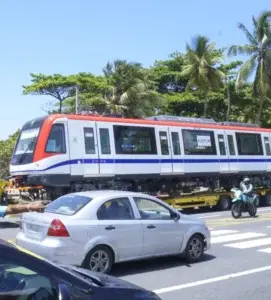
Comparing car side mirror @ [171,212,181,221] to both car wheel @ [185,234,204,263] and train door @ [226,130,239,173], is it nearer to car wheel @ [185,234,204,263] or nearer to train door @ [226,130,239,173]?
car wheel @ [185,234,204,263]

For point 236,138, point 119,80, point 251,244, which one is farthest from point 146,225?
point 119,80

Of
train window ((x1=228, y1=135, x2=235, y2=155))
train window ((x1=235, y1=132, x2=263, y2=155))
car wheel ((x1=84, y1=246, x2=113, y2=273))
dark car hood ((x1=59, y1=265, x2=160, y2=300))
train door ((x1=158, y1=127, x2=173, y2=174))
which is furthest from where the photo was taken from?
train window ((x1=235, y1=132, x2=263, y2=155))

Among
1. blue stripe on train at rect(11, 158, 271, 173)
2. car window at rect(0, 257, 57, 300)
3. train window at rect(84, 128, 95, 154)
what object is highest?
train window at rect(84, 128, 95, 154)

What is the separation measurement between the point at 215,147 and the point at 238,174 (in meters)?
2.02

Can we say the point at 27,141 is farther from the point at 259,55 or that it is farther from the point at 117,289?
the point at 259,55

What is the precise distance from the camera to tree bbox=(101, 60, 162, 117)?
3922cm

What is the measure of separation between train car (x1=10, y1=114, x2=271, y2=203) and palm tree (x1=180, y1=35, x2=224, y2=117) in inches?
685

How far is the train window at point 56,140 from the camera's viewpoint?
55.2ft

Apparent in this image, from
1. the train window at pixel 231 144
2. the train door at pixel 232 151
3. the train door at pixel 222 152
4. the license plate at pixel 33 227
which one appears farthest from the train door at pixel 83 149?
the license plate at pixel 33 227

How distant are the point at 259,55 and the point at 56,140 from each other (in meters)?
28.0

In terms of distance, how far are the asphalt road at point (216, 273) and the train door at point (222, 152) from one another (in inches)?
399

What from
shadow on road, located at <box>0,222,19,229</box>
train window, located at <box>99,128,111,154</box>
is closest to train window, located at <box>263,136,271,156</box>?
train window, located at <box>99,128,111,154</box>

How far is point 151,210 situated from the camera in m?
8.99

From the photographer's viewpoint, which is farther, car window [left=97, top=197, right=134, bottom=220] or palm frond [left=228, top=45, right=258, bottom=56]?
palm frond [left=228, top=45, right=258, bottom=56]
